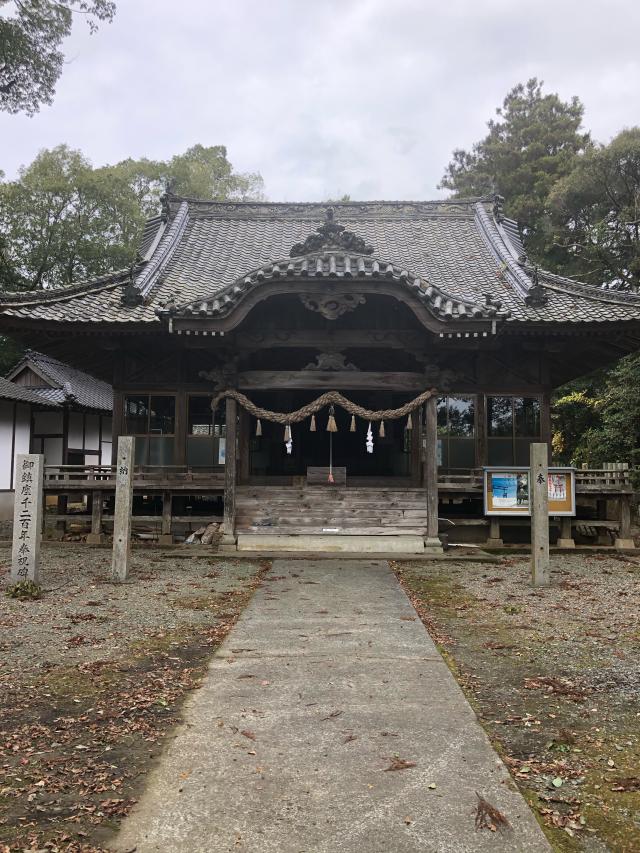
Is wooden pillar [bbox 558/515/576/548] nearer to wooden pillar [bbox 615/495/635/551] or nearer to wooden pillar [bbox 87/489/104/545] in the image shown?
wooden pillar [bbox 615/495/635/551]

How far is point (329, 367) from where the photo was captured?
40.7 feet

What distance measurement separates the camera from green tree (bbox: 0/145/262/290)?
100ft

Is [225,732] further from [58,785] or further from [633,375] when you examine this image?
[633,375]

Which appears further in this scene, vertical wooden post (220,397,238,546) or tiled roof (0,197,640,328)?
tiled roof (0,197,640,328)

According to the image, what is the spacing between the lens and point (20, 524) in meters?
8.78

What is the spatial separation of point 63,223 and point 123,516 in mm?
26878

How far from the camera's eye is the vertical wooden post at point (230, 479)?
12.3 meters

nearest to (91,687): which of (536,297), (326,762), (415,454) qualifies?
(326,762)

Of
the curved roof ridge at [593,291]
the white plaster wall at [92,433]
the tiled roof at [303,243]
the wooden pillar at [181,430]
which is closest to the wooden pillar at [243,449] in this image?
the wooden pillar at [181,430]

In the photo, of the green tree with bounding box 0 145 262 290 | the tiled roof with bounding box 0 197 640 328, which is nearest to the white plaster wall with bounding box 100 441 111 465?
the green tree with bounding box 0 145 262 290

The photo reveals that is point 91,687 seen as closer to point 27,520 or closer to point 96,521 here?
point 27,520

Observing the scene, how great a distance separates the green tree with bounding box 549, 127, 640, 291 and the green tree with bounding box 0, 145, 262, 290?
20198 mm

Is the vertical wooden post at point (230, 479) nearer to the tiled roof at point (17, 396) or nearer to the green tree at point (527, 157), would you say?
the tiled roof at point (17, 396)

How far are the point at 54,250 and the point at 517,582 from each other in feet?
98.1
